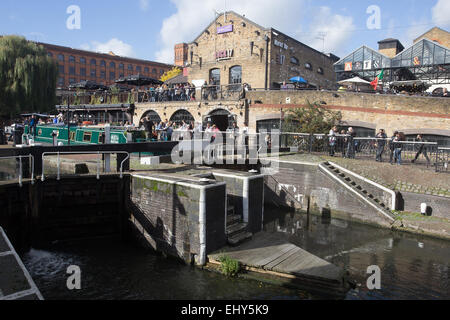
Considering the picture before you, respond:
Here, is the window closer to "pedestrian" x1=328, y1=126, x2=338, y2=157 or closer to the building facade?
"pedestrian" x1=328, y1=126, x2=338, y2=157

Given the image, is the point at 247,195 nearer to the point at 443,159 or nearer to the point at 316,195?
the point at 316,195

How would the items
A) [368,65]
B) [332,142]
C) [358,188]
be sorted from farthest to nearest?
[368,65]
[332,142]
[358,188]

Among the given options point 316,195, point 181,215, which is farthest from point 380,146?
point 181,215

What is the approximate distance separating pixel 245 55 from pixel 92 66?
4461cm

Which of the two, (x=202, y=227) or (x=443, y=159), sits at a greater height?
(x=443, y=159)

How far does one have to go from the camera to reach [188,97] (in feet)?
86.4

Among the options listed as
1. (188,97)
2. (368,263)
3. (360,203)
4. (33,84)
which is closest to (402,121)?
(360,203)

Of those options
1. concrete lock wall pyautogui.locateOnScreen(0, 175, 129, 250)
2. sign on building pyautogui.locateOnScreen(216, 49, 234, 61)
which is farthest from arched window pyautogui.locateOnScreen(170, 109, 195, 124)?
concrete lock wall pyautogui.locateOnScreen(0, 175, 129, 250)

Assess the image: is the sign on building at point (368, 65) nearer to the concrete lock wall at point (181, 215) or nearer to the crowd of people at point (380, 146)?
the crowd of people at point (380, 146)

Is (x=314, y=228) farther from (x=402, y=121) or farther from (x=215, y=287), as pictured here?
(x=402, y=121)

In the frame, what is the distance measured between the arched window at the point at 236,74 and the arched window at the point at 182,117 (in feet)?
15.0

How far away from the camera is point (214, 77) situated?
95.2ft

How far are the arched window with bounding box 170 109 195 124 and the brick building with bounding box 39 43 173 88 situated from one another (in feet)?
109

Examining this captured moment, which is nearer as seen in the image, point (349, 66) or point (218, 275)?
point (218, 275)
